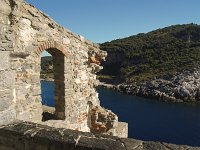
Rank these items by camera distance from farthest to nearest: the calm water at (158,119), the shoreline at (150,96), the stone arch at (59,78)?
the shoreline at (150,96) → the calm water at (158,119) → the stone arch at (59,78)

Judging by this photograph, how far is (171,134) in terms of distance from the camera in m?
39.0

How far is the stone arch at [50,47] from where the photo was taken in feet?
24.8

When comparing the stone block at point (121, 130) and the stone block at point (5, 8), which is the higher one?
the stone block at point (5, 8)

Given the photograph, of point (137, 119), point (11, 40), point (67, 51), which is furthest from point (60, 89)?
point (137, 119)

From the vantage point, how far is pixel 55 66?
28.2ft

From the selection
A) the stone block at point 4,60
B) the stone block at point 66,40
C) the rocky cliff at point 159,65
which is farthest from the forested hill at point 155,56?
the stone block at point 4,60

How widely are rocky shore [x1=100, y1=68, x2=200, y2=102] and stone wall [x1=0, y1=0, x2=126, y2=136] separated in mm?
54851

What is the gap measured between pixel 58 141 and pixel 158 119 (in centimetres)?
4459

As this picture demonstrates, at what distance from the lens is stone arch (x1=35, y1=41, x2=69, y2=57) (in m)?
7.55

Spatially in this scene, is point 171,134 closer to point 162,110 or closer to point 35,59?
point 162,110

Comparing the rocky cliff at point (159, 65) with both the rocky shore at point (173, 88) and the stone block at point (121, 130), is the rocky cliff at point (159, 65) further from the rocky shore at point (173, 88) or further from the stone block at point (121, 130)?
the stone block at point (121, 130)

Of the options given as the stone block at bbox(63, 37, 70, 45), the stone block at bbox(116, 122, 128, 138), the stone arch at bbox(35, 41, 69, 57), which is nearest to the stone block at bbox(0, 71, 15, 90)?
the stone arch at bbox(35, 41, 69, 57)

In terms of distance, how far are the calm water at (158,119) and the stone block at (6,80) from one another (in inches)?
1291

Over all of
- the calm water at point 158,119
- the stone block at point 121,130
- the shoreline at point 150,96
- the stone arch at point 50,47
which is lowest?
the calm water at point 158,119
